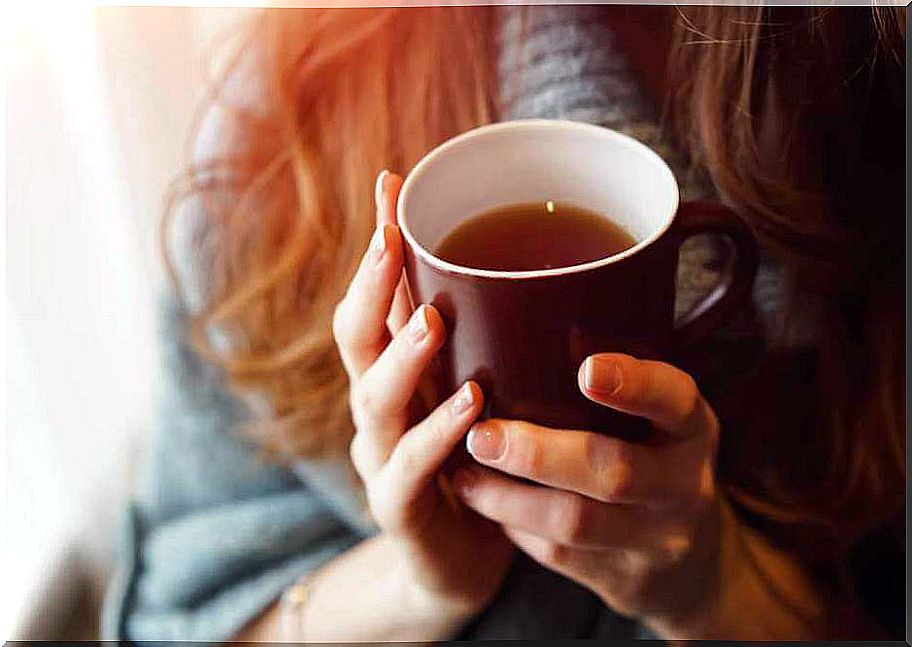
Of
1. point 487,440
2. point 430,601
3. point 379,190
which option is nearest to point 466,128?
point 379,190

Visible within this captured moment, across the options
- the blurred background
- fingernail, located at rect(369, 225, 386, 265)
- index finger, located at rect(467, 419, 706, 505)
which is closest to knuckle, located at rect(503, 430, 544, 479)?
index finger, located at rect(467, 419, 706, 505)

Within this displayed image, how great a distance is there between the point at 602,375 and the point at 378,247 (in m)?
0.12

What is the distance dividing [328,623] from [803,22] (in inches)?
16.7

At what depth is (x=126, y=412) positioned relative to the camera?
59 cm

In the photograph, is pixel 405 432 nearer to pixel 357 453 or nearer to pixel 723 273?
pixel 357 453

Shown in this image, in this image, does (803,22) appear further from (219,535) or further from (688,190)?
(219,535)

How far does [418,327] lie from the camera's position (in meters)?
0.47

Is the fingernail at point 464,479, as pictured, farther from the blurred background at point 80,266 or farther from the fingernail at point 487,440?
the blurred background at point 80,266

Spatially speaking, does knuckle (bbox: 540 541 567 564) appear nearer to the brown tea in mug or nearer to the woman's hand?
the woman's hand

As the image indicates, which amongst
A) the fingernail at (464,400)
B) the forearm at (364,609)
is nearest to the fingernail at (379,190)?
the fingernail at (464,400)

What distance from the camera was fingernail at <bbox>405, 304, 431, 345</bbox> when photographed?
47 centimetres

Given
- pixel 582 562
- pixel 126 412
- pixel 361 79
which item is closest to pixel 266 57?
pixel 361 79

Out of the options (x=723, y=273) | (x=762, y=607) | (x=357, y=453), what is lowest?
(x=762, y=607)

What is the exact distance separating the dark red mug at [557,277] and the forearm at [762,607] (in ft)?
0.44
